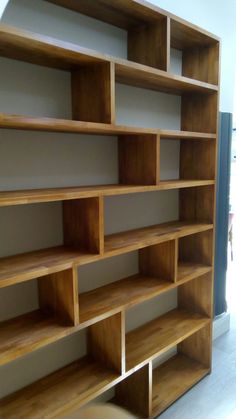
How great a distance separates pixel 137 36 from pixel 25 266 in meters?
1.43

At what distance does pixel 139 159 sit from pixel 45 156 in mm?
539

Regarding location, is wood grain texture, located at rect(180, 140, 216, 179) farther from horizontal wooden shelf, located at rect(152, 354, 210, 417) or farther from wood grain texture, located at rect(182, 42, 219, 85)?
horizontal wooden shelf, located at rect(152, 354, 210, 417)

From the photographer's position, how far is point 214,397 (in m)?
2.24

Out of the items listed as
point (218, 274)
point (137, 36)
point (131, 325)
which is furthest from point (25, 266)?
point (218, 274)

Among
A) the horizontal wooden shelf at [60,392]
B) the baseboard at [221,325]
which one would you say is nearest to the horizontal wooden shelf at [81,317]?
the horizontal wooden shelf at [60,392]

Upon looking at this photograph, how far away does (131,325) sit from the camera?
2227 millimetres

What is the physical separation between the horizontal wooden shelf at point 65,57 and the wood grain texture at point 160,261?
37.4 inches

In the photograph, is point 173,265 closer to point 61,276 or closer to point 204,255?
point 204,255

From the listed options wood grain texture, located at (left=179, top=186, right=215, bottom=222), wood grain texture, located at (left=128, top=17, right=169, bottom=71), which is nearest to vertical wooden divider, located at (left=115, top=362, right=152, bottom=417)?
wood grain texture, located at (left=179, top=186, right=215, bottom=222)

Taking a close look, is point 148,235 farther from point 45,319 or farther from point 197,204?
point 45,319

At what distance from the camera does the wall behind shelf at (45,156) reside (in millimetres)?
1478

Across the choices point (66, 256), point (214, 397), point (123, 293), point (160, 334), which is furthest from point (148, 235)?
→ point (214, 397)

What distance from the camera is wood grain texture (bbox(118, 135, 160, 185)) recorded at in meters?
1.77

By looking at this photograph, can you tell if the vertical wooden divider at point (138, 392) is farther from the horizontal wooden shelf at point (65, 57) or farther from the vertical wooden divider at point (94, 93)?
the horizontal wooden shelf at point (65, 57)
